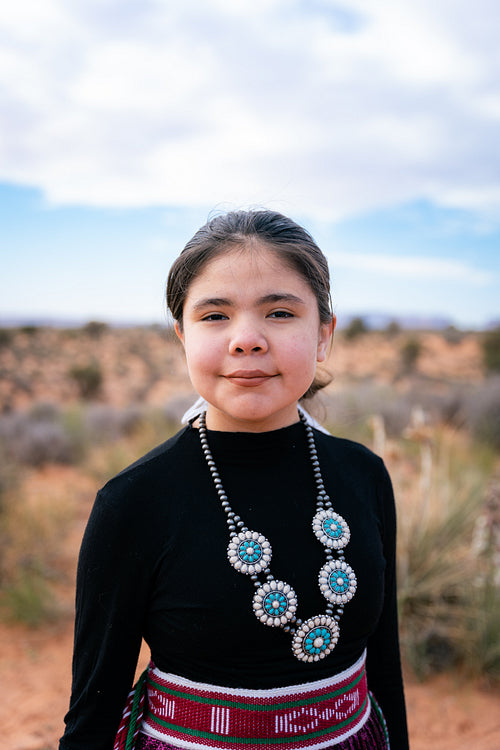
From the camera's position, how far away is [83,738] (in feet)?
4.94

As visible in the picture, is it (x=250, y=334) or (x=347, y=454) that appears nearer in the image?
(x=250, y=334)

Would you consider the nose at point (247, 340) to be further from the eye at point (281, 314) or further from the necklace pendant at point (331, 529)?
the necklace pendant at point (331, 529)

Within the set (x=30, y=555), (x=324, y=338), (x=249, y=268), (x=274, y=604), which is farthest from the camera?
(x=30, y=555)

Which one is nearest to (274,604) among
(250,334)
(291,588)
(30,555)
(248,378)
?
(291,588)

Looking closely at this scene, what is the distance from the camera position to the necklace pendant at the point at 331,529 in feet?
4.95

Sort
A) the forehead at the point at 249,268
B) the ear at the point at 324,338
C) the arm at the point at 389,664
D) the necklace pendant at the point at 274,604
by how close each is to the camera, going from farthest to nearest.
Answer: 1. the arm at the point at 389,664
2. the ear at the point at 324,338
3. the forehead at the point at 249,268
4. the necklace pendant at the point at 274,604

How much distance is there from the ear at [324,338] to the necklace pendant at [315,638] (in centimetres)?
67

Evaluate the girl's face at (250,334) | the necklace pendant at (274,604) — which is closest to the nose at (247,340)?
the girl's face at (250,334)

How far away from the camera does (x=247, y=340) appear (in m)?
1.42

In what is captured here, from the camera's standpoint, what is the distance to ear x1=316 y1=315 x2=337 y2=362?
1700mm

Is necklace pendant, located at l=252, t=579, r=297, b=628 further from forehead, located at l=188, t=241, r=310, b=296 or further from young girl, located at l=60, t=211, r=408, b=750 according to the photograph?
forehead, located at l=188, t=241, r=310, b=296

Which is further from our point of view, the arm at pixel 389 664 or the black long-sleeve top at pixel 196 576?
the arm at pixel 389 664

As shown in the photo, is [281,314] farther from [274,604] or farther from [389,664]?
[389,664]

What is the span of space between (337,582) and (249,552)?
237 mm
